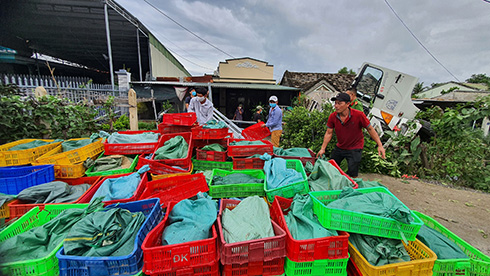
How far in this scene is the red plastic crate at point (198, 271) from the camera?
1.58m

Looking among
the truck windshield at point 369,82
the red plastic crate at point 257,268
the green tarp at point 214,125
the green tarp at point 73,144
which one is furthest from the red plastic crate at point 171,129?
the truck windshield at point 369,82

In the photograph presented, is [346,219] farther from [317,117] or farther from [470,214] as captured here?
[317,117]

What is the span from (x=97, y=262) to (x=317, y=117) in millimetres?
5968

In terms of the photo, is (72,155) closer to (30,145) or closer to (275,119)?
(30,145)

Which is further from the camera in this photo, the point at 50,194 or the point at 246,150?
the point at 246,150

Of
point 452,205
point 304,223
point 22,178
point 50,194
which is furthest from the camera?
point 452,205

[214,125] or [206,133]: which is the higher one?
[214,125]

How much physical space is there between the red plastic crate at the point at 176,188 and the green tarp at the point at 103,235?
0.63 meters

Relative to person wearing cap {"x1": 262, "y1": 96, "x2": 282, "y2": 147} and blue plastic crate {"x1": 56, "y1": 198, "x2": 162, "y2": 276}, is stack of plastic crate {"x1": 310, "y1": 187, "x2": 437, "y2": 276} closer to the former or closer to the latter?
blue plastic crate {"x1": 56, "y1": 198, "x2": 162, "y2": 276}

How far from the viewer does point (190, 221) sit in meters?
1.94

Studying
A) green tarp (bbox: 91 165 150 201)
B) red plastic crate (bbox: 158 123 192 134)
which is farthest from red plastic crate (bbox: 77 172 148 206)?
red plastic crate (bbox: 158 123 192 134)

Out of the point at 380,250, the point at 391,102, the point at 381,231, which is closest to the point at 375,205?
the point at 381,231

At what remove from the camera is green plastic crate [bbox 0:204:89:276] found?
1414 millimetres

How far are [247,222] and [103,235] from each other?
1.23m
